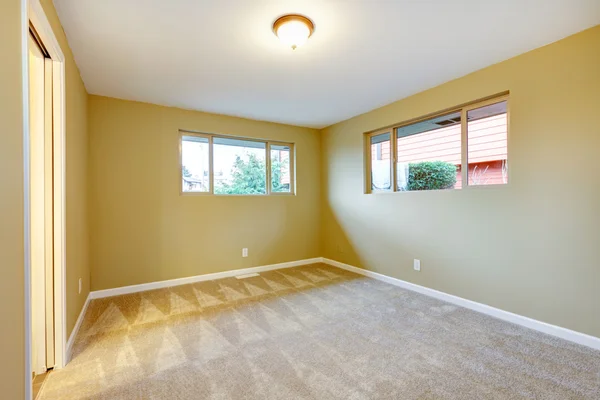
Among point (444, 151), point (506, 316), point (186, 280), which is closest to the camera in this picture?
point (506, 316)

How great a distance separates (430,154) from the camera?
135 inches

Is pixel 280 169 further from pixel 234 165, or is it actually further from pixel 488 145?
pixel 488 145

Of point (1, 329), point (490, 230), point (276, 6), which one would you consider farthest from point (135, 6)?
point (490, 230)

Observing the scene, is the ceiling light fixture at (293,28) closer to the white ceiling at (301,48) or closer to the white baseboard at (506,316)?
the white ceiling at (301,48)

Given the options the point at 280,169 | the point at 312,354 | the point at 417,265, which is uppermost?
the point at 280,169

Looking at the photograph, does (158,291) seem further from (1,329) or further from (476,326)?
(476,326)

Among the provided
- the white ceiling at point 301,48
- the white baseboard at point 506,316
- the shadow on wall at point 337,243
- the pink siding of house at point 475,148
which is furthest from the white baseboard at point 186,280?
the pink siding of house at point 475,148

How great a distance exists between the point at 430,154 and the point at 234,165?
9.13ft

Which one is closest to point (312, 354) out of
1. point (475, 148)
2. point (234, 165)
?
point (475, 148)

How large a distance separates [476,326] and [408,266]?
Answer: 1.12 m

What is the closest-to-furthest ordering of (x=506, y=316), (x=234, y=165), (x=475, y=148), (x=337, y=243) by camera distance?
(x=506, y=316), (x=475, y=148), (x=234, y=165), (x=337, y=243)

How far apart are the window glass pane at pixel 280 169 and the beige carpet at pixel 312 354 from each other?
81.4 inches

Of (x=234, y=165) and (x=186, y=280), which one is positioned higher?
(x=234, y=165)

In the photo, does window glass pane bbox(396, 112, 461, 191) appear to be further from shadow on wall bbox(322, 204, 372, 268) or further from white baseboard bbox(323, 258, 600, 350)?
white baseboard bbox(323, 258, 600, 350)
